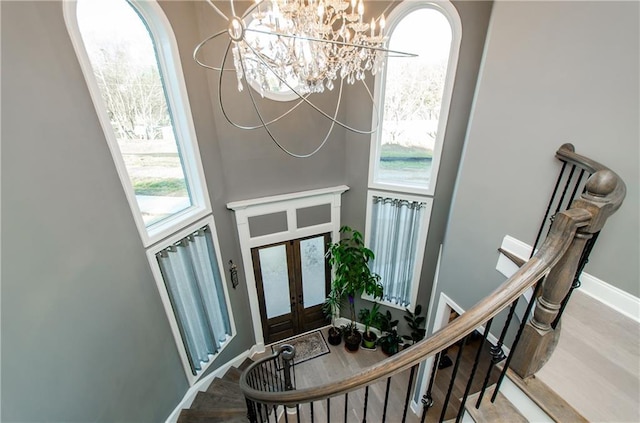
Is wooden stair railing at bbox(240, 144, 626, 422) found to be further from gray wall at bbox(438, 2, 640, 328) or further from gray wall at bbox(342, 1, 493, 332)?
gray wall at bbox(342, 1, 493, 332)

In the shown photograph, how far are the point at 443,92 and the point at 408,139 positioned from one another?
Result: 73cm

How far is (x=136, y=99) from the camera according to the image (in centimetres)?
249

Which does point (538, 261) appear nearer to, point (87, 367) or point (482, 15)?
point (87, 367)

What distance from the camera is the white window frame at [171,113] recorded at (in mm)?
1904

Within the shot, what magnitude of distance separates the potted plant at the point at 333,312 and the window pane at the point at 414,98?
86.4 inches

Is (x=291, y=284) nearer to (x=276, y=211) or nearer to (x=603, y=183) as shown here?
(x=276, y=211)

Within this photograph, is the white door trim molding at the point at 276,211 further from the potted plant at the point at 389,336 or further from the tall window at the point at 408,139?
the potted plant at the point at 389,336

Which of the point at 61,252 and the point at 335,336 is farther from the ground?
the point at 61,252

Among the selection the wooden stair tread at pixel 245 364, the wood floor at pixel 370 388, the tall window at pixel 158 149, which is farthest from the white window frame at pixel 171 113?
the wood floor at pixel 370 388

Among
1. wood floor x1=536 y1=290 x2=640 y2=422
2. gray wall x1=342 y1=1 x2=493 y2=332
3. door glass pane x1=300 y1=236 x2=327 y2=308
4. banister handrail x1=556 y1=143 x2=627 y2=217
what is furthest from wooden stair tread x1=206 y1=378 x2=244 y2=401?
banister handrail x1=556 y1=143 x2=627 y2=217

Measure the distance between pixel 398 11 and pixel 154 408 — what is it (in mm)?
5420

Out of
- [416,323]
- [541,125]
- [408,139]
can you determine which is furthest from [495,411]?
[416,323]

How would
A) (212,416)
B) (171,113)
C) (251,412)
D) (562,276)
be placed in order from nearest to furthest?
(562,276)
(251,412)
(171,113)
(212,416)

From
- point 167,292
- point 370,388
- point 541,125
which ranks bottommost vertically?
point 370,388
